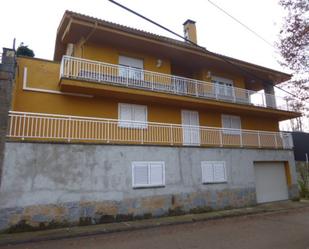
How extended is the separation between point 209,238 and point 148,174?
153 inches

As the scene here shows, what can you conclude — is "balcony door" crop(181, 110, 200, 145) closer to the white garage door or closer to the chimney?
the white garage door

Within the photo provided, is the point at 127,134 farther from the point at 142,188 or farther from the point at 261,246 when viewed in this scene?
the point at 261,246

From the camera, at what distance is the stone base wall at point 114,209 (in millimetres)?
8055

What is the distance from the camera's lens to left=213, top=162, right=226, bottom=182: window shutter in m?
12.6

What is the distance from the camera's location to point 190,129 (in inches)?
545

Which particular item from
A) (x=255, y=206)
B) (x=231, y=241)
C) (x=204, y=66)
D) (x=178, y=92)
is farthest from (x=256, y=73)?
(x=231, y=241)

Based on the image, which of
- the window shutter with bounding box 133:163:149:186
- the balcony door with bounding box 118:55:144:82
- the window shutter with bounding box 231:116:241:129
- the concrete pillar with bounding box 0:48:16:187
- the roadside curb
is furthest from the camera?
the window shutter with bounding box 231:116:241:129

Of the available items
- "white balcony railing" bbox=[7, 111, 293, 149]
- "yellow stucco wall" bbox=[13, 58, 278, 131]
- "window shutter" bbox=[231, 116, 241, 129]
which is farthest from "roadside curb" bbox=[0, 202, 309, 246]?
"window shutter" bbox=[231, 116, 241, 129]

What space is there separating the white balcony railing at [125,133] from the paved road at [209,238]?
12.3 feet

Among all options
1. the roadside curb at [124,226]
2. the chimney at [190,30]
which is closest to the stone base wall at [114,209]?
the roadside curb at [124,226]

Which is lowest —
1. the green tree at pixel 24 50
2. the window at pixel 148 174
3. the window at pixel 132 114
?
the window at pixel 148 174

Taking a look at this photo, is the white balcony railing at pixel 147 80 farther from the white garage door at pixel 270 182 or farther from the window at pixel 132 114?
the white garage door at pixel 270 182

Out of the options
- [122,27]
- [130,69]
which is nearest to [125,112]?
[130,69]

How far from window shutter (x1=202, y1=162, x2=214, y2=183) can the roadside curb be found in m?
1.51
